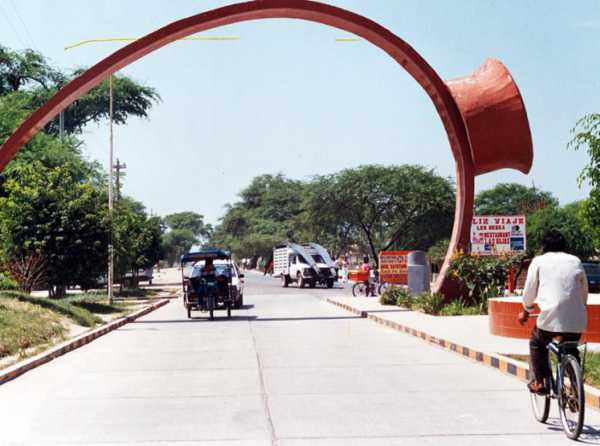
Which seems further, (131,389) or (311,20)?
(311,20)

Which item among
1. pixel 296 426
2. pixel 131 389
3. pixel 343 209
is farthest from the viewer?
pixel 343 209

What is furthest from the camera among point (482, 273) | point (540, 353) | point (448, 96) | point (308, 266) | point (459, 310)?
point (308, 266)

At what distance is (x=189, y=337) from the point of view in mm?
16859

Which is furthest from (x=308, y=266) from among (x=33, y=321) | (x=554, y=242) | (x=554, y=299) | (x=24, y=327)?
(x=554, y=299)

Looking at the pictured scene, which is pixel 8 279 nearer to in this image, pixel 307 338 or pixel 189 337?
pixel 189 337

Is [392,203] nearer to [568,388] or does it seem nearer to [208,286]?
[208,286]

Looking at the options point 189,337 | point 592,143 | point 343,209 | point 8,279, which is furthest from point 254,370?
point 343,209

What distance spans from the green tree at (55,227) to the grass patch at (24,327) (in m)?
5.14

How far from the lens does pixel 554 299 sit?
698 cm

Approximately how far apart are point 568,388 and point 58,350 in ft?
30.6

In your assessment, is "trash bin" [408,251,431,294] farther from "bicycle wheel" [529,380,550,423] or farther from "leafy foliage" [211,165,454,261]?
"leafy foliage" [211,165,454,261]

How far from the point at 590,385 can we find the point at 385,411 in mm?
2483

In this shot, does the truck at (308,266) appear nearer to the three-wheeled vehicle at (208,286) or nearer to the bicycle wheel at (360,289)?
the bicycle wheel at (360,289)

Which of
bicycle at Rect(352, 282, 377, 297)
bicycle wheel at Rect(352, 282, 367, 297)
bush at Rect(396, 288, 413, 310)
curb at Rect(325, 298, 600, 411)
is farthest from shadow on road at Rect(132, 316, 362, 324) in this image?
bicycle wheel at Rect(352, 282, 367, 297)
